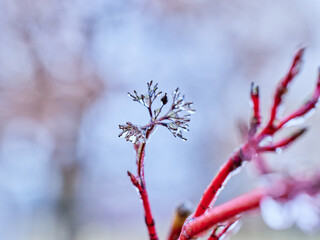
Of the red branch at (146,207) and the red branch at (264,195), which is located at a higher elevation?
the red branch at (146,207)

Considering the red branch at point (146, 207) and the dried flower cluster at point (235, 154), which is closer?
the dried flower cluster at point (235, 154)

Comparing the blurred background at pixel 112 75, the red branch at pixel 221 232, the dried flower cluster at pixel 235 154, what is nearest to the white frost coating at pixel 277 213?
the dried flower cluster at pixel 235 154

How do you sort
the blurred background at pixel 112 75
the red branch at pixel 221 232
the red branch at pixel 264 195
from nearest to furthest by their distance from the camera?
1. the red branch at pixel 264 195
2. the red branch at pixel 221 232
3. the blurred background at pixel 112 75

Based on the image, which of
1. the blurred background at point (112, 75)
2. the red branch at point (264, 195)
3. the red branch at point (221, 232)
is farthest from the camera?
the blurred background at point (112, 75)

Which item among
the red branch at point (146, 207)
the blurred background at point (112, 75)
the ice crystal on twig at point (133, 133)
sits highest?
the blurred background at point (112, 75)

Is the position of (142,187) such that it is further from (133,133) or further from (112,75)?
(112,75)

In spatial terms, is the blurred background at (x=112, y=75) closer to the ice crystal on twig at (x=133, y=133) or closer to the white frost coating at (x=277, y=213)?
the ice crystal on twig at (x=133, y=133)
